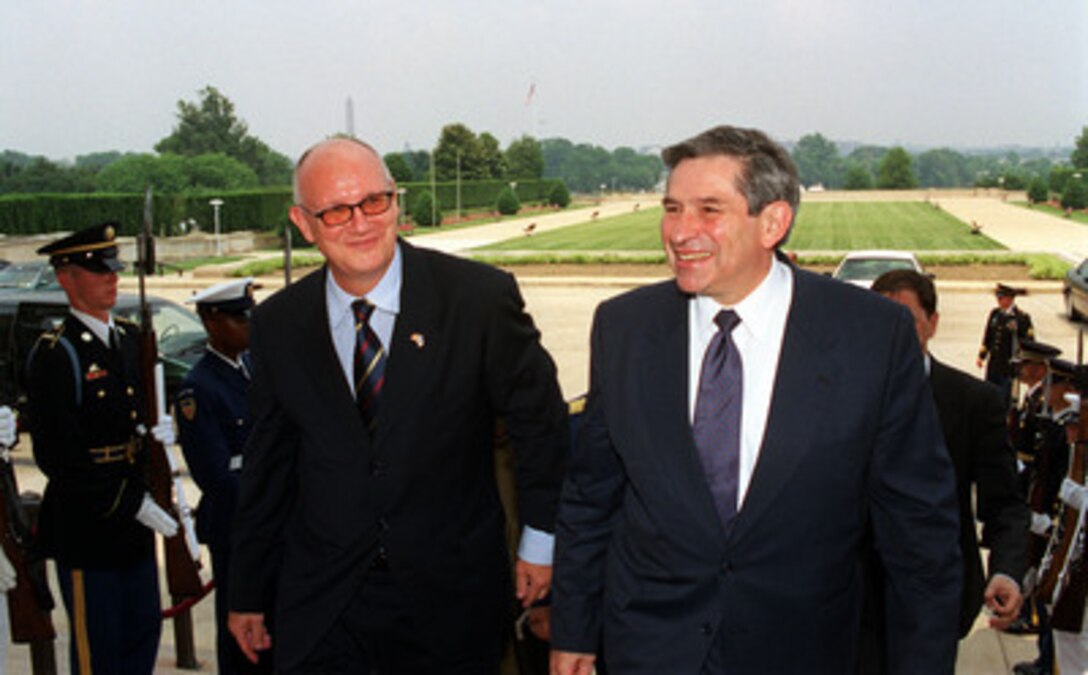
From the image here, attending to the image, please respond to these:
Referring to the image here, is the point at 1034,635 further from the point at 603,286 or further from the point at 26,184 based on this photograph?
the point at 26,184

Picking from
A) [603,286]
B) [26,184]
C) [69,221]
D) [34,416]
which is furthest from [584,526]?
[26,184]

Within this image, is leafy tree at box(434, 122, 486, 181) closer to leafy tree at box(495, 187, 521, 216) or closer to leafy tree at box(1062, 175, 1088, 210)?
leafy tree at box(495, 187, 521, 216)

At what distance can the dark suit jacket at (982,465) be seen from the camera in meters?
3.59

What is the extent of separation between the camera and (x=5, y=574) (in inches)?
170

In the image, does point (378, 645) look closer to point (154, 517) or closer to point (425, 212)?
point (154, 517)

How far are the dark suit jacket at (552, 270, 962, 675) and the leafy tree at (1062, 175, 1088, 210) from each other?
227 ft

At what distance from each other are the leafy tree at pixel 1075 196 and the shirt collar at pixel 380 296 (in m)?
69.3

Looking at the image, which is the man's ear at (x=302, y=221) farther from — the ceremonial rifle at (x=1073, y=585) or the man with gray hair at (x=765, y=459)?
the ceremonial rifle at (x=1073, y=585)

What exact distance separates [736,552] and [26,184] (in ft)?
269

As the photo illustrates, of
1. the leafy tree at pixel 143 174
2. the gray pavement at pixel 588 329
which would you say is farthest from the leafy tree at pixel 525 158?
the gray pavement at pixel 588 329

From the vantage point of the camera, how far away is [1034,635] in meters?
6.06

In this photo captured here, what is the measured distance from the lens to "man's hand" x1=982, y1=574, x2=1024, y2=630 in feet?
11.4

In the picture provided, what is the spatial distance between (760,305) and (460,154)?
91.0 m

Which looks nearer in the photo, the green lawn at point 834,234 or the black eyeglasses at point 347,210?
the black eyeglasses at point 347,210
